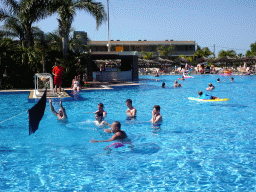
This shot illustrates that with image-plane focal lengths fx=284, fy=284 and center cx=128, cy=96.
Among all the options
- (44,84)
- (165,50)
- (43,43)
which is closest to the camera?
(44,84)

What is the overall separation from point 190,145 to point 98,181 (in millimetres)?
3182

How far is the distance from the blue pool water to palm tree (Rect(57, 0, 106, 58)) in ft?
36.2

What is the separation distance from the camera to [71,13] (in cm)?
2086

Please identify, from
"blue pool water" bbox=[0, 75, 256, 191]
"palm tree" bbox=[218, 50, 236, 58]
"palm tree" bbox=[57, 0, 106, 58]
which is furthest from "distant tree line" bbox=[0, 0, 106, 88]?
"palm tree" bbox=[218, 50, 236, 58]

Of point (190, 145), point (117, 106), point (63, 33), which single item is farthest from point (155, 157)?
point (63, 33)

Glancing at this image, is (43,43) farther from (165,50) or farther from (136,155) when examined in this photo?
(165,50)

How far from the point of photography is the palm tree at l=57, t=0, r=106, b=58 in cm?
2086

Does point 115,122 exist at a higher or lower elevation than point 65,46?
lower

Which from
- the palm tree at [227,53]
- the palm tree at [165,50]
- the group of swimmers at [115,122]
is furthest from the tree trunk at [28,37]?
the palm tree at [227,53]

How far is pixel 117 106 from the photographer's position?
1442 cm

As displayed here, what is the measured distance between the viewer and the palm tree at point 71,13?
20862 millimetres

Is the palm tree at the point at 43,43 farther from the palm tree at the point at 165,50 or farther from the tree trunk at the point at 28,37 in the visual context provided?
the palm tree at the point at 165,50

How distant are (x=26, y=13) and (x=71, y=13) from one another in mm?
3318

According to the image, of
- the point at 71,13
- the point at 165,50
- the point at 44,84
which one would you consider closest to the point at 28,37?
the point at 71,13
